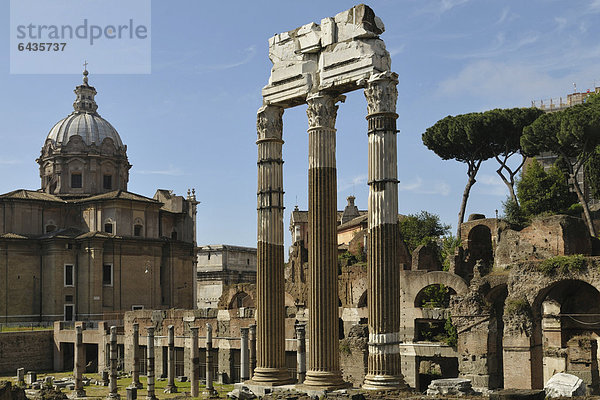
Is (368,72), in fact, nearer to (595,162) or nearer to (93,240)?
(595,162)

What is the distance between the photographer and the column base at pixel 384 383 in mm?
14289

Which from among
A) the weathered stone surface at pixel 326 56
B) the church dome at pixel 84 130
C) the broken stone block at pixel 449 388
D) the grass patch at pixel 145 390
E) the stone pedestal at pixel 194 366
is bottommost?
the grass patch at pixel 145 390

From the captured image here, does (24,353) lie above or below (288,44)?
below

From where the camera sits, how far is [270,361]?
1659cm

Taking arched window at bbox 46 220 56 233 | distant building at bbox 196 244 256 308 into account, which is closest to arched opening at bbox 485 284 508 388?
arched window at bbox 46 220 56 233

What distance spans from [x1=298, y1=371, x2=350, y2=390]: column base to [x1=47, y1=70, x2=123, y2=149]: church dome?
1427 inches

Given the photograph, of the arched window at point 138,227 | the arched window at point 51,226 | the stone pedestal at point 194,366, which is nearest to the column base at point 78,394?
the stone pedestal at point 194,366

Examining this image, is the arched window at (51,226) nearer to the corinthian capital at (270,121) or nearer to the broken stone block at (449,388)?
the corinthian capital at (270,121)

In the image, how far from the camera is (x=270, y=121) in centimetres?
1714

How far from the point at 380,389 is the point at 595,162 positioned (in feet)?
90.3

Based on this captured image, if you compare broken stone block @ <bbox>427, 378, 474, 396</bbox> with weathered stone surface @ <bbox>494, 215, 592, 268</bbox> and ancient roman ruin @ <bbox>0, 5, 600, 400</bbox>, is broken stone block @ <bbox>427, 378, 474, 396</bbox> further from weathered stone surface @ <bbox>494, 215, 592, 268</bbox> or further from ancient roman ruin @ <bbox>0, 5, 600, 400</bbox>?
weathered stone surface @ <bbox>494, 215, 592, 268</bbox>

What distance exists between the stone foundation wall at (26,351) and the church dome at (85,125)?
1403 cm

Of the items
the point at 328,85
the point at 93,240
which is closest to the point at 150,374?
the point at 328,85

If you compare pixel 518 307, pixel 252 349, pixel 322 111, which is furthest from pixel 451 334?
pixel 322 111
